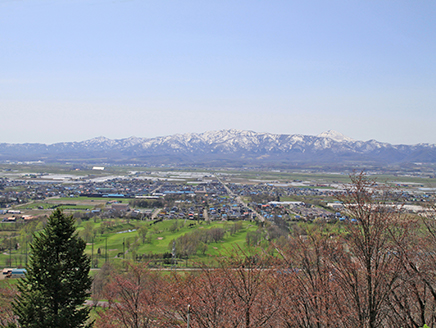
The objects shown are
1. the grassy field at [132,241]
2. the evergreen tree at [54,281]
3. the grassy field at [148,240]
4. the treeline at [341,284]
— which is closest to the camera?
the treeline at [341,284]

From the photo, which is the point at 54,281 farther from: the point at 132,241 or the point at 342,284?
the point at 132,241

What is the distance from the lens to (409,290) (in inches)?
287

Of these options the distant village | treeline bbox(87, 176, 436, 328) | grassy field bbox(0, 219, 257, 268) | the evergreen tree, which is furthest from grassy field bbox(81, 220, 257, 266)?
the evergreen tree

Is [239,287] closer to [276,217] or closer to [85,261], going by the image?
[85,261]

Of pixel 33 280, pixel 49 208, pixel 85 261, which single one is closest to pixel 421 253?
pixel 85 261

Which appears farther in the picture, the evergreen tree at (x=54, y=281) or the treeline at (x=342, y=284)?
the evergreen tree at (x=54, y=281)

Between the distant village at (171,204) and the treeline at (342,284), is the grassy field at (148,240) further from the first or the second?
the treeline at (342,284)

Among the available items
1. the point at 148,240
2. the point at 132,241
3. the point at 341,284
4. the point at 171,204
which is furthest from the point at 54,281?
the point at 171,204

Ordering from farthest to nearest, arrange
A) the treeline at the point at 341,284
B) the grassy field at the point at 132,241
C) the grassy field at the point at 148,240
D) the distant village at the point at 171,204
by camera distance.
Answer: the distant village at the point at 171,204
the grassy field at the point at 148,240
the grassy field at the point at 132,241
the treeline at the point at 341,284

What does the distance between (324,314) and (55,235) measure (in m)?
6.77

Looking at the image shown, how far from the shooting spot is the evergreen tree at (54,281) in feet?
23.1

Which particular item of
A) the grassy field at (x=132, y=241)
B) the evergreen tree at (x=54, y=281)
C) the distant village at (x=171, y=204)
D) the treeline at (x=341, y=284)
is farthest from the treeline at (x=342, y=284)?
the distant village at (x=171, y=204)

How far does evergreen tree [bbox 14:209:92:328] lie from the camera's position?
7.03 meters

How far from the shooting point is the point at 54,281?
23.9ft
